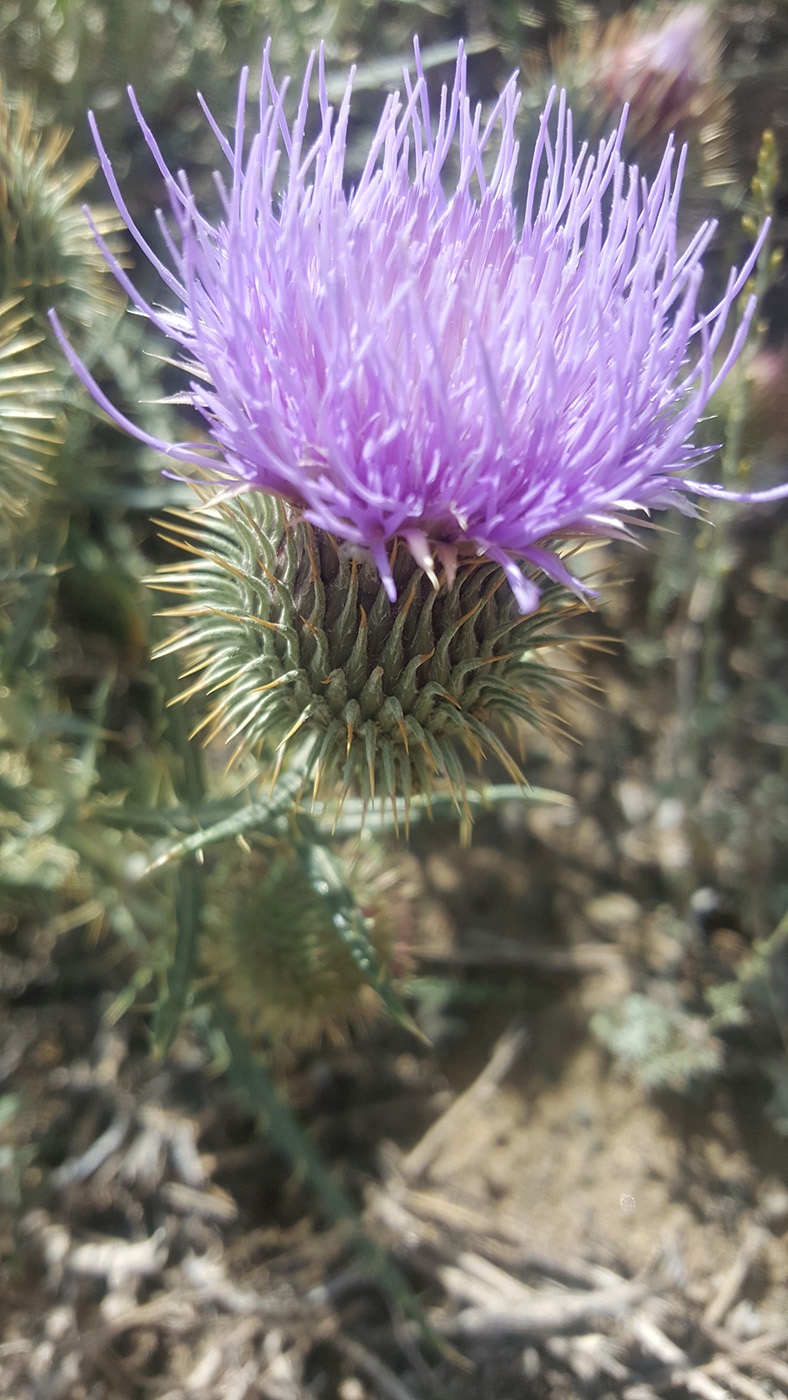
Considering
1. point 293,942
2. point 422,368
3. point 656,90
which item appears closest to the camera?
point 422,368

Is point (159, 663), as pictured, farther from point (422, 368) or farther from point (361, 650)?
point (422, 368)

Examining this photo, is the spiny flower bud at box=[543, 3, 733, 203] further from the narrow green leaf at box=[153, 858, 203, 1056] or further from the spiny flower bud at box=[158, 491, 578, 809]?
the narrow green leaf at box=[153, 858, 203, 1056]

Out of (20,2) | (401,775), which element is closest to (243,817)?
(401,775)

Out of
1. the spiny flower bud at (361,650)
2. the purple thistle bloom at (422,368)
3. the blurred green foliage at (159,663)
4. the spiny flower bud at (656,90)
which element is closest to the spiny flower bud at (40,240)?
the blurred green foliage at (159,663)

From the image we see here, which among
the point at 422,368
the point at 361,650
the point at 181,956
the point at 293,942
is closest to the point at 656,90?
the point at 422,368

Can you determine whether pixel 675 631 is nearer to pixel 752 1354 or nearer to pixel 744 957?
pixel 744 957

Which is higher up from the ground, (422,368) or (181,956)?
(422,368)
